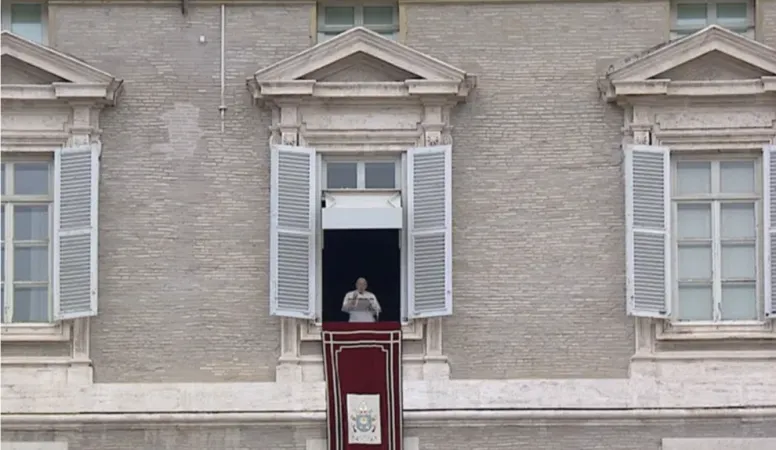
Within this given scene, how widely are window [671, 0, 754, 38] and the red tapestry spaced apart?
14.7 ft

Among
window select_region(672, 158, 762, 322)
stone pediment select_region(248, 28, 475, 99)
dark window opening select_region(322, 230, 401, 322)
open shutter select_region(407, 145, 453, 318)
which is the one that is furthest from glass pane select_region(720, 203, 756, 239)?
dark window opening select_region(322, 230, 401, 322)

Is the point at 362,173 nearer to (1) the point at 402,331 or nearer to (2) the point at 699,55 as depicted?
(1) the point at 402,331

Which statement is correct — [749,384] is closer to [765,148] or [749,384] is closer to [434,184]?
[765,148]

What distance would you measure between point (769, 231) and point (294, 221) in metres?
4.95

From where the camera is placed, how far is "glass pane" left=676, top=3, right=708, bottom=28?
73.1 ft

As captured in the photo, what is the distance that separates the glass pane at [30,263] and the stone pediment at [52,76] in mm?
1619

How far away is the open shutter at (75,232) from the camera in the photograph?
70.9 ft

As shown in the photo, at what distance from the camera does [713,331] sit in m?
21.7

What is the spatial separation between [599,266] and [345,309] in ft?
8.92

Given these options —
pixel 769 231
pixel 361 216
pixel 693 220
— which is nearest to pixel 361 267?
pixel 361 216

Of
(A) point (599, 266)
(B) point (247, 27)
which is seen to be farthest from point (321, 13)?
(A) point (599, 266)

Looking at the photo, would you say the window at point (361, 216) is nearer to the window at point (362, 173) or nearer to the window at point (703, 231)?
the window at point (362, 173)

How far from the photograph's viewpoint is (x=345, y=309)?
22.0 meters

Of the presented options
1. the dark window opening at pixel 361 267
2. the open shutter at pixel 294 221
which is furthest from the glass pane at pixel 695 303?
the open shutter at pixel 294 221
